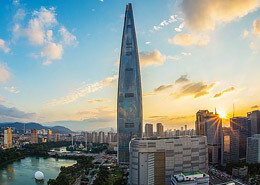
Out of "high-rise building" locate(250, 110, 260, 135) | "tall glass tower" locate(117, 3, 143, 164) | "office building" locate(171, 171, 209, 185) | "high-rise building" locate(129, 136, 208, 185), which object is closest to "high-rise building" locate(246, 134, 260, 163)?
"high-rise building" locate(250, 110, 260, 135)

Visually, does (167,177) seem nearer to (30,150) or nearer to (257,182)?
(257,182)

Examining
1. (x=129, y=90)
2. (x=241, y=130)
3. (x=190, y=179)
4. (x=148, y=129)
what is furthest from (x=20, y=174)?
(x=241, y=130)

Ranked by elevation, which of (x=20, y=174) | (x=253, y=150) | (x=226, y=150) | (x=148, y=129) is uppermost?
(x=148, y=129)

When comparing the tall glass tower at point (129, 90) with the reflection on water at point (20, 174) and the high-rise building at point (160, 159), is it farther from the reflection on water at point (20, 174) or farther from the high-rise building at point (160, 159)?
the high-rise building at point (160, 159)

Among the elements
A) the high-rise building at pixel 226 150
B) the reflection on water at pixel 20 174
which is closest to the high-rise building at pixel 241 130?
the high-rise building at pixel 226 150

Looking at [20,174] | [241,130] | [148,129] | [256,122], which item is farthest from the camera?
[148,129]

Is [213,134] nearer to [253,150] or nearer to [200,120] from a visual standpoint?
[200,120]

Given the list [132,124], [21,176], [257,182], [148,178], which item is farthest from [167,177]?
[21,176]
